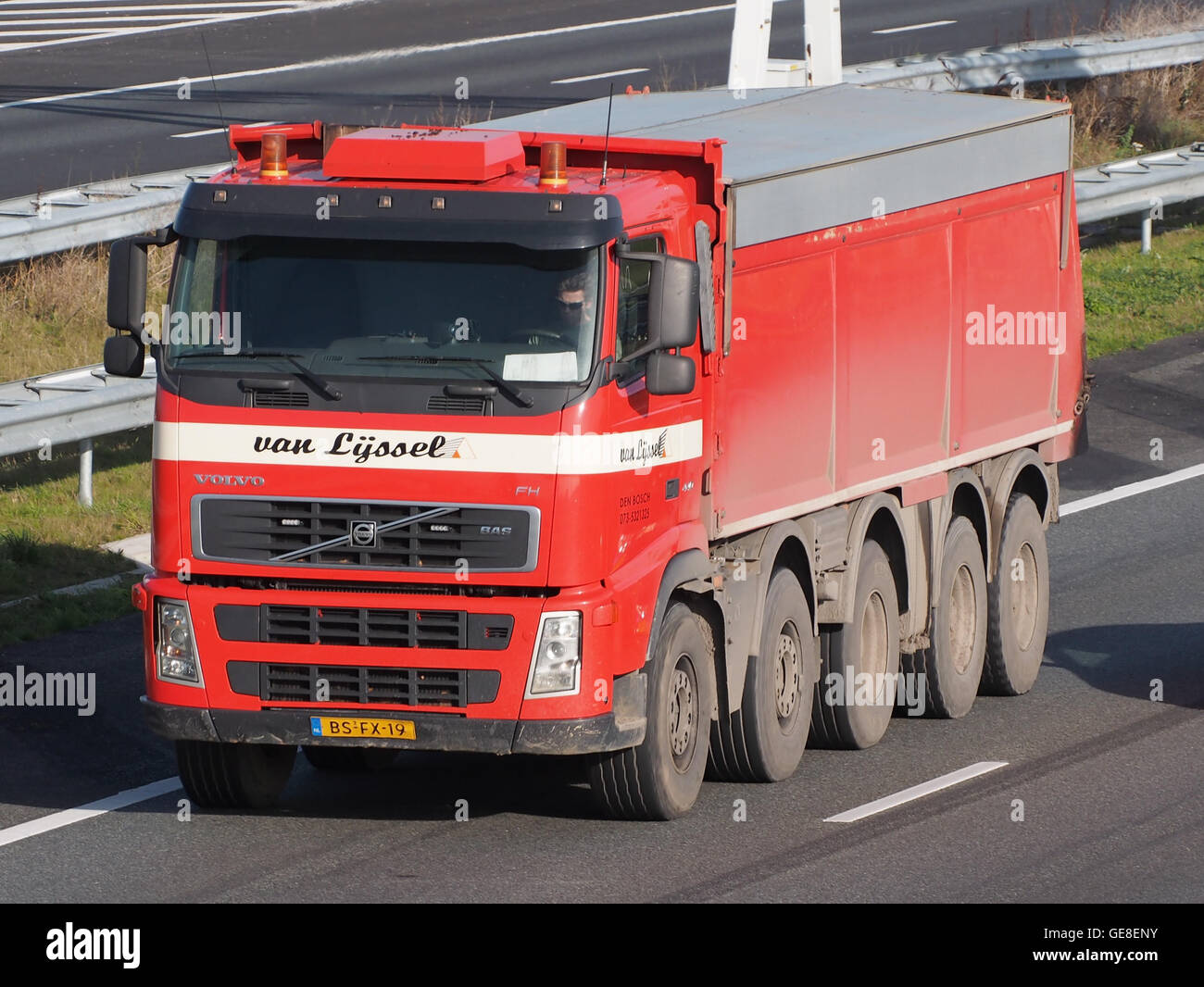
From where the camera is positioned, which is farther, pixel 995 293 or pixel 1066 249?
pixel 1066 249

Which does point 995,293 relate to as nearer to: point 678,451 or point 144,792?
point 678,451

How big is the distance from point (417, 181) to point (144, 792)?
359 centimetres

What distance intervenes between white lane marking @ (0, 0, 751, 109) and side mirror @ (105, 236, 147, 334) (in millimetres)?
19252

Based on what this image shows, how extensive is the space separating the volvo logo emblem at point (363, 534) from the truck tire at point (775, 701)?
93.8 inches

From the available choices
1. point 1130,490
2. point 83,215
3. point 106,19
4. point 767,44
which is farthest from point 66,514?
point 106,19

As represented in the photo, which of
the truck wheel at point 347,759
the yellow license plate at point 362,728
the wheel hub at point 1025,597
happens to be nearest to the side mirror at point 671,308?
the yellow license plate at point 362,728

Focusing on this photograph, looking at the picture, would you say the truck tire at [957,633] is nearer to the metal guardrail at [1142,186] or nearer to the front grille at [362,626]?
the front grille at [362,626]

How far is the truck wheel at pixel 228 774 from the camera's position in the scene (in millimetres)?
11367

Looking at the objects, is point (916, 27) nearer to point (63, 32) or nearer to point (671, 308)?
point (63, 32)

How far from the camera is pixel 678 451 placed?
36.2ft

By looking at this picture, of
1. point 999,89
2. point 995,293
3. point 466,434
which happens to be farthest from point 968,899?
point 999,89

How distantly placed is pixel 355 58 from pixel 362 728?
24.0 metres

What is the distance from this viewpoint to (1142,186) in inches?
1046
